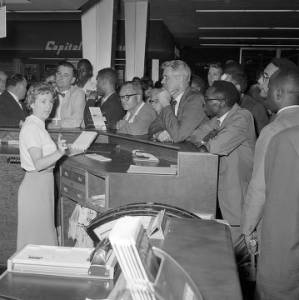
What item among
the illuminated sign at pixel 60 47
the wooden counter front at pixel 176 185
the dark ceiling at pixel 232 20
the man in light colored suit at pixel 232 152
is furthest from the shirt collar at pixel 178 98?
the illuminated sign at pixel 60 47

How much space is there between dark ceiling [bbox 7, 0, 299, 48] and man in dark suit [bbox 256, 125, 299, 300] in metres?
5.29

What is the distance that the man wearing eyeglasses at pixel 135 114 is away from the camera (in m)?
4.03

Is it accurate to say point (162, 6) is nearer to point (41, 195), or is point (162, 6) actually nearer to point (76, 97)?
point (76, 97)

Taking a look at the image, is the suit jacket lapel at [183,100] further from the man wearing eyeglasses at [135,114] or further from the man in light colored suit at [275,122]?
the man in light colored suit at [275,122]

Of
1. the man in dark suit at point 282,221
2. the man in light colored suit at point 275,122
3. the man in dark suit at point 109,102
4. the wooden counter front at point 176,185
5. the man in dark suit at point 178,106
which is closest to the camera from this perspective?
the man in dark suit at point 282,221

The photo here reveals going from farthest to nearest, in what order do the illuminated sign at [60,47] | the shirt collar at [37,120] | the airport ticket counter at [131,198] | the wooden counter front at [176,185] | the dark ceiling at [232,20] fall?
1. the illuminated sign at [60,47]
2. the dark ceiling at [232,20]
3. the shirt collar at [37,120]
4. the wooden counter front at [176,185]
5. the airport ticket counter at [131,198]

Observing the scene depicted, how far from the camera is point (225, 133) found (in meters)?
2.99

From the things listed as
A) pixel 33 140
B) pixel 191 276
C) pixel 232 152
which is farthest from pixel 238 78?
pixel 191 276

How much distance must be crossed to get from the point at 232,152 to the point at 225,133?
0.19 m

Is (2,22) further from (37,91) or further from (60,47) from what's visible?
(60,47)

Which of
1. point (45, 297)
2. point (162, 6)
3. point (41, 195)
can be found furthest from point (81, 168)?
point (162, 6)

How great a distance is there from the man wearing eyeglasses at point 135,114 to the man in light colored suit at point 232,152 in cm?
98

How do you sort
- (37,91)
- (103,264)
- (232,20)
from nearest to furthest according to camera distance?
(103,264), (37,91), (232,20)

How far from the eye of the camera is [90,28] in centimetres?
731
